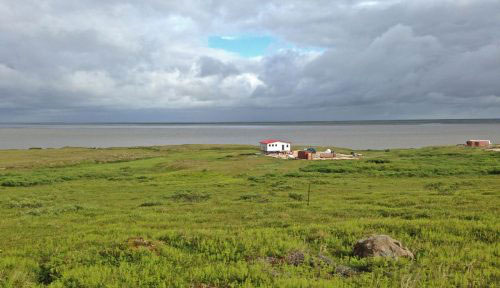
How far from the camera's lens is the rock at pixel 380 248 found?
9.17 metres

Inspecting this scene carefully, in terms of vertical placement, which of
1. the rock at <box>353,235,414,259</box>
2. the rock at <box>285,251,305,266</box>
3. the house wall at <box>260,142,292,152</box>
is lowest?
the house wall at <box>260,142,292,152</box>

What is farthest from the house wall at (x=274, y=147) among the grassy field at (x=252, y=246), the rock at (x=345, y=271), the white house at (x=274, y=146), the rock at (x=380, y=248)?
Result: the rock at (x=345, y=271)

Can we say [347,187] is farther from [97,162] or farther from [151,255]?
[97,162]

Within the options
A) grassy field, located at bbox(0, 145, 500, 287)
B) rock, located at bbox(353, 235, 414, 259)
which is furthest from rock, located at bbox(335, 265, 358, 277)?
rock, located at bbox(353, 235, 414, 259)

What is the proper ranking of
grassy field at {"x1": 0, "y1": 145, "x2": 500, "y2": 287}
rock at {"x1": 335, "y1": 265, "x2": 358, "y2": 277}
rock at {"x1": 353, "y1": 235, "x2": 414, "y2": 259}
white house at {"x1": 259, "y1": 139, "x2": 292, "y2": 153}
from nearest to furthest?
1. grassy field at {"x1": 0, "y1": 145, "x2": 500, "y2": 287}
2. rock at {"x1": 335, "y1": 265, "x2": 358, "y2": 277}
3. rock at {"x1": 353, "y1": 235, "x2": 414, "y2": 259}
4. white house at {"x1": 259, "y1": 139, "x2": 292, "y2": 153}

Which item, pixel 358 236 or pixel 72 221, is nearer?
pixel 358 236

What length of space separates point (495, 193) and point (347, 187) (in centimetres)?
1105

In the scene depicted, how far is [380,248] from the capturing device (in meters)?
9.27

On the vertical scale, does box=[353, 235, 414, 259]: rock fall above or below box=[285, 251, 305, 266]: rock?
above

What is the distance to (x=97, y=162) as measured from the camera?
232 ft

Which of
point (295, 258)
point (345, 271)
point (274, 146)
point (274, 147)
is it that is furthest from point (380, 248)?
point (274, 146)

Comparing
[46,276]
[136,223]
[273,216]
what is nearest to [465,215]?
A: [273,216]

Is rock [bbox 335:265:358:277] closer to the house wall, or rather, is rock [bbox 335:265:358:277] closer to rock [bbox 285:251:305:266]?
rock [bbox 285:251:305:266]

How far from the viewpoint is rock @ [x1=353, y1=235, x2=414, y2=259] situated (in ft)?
30.1
